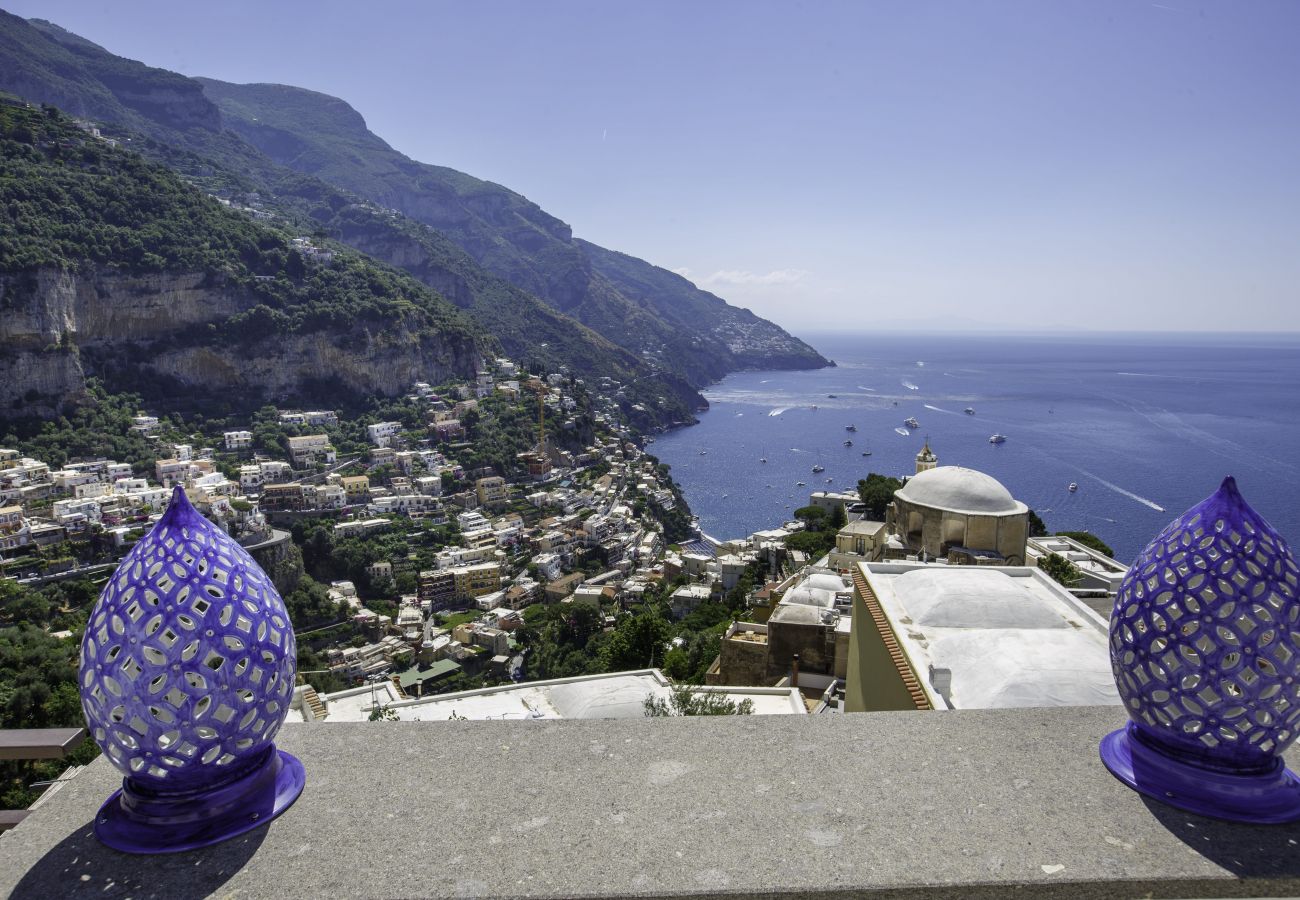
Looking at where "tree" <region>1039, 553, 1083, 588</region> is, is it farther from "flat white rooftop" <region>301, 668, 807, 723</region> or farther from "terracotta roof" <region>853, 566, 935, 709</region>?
"flat white rooftop" <region>301, 668, 807, 723</region>

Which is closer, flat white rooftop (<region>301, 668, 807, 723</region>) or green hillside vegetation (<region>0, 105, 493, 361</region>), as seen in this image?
flat white rooftop (<region>301, 668, 807, 723</region>)

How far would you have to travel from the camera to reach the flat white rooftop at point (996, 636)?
3.87 meters

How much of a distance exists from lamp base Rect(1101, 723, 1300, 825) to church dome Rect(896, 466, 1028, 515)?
10.6 metres

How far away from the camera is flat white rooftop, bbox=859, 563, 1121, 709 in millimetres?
3865

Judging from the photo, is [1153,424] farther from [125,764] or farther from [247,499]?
[125,764]

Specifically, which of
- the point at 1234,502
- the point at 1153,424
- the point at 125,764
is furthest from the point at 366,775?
the point at 1153,424

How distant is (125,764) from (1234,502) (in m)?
2.84

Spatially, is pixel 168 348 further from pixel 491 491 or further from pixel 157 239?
pixel 491 491

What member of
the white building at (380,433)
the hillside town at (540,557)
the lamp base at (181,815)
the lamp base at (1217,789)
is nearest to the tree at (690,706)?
the hillside town at (540,557)

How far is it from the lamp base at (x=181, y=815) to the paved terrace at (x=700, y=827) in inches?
1.4

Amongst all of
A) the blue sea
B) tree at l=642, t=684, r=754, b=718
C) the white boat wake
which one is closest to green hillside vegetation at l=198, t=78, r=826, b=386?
the blue sea

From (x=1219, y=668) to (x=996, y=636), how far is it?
3.22 m

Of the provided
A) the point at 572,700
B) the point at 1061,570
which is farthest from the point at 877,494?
the point at 572,700

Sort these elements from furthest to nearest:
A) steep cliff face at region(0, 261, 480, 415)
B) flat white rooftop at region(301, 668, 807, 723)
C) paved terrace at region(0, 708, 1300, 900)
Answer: steep cliff face at region(0, 261, 480, 415) < flat white rooftop at region(301, 668, 807, 723) < paved terrace at region(0, 708, 1300, 900)
